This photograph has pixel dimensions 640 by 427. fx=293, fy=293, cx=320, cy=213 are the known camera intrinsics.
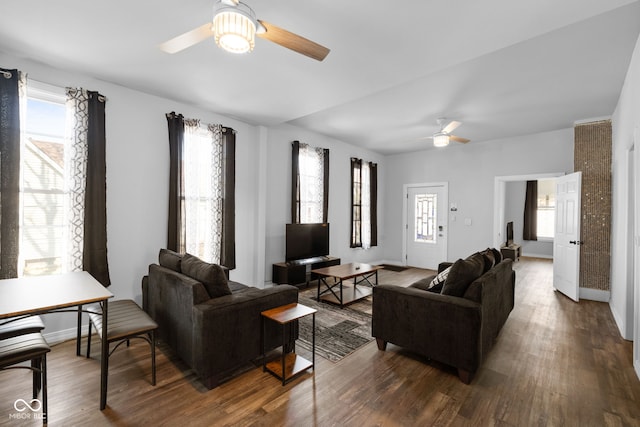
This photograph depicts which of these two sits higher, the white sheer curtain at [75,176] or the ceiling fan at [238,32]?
the ceiling fan at [238,32]

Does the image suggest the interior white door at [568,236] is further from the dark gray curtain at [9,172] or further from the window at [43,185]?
the dark gray curtain at [9,172]

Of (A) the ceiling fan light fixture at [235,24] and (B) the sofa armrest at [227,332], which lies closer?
(A) the ceiling fan light fixture at [235,24]

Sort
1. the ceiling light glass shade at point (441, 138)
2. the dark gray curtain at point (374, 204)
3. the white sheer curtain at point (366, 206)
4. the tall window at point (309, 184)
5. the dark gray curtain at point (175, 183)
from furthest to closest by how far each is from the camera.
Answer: the dark gray curtain at point (374, 204)
the white sheer curtain at point (366, 206)
the tall window at point (309, 184)
the ceiling light glass shade at point (441, 138)
the dark gray curtain at point (175, 183)

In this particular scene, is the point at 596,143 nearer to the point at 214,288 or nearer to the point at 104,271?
the point at 214,288

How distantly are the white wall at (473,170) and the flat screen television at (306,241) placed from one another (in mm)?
2829

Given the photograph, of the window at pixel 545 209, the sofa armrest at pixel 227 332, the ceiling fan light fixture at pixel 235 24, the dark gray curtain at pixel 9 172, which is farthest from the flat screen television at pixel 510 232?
the dark gray curtain at pixel 9 172

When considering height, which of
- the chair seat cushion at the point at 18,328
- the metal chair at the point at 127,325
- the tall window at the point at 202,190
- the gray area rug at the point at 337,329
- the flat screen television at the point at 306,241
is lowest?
the gray area rug at the point at 337,329

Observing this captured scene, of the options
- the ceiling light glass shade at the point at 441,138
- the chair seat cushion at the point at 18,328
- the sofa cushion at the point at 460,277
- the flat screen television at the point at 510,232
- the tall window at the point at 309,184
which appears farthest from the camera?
the flat screen television at the point at 510,232

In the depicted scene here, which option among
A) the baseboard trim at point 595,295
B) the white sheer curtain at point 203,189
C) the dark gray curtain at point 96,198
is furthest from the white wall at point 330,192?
the baseboard trim at point 595,295

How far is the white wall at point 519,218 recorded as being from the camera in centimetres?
901

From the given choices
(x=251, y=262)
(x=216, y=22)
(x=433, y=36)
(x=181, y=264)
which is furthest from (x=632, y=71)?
(x=251, y=262)

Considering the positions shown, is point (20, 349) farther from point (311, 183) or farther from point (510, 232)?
point (510, 232)

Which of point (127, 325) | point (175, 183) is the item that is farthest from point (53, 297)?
point (175, 183)

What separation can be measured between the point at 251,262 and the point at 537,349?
392cm
